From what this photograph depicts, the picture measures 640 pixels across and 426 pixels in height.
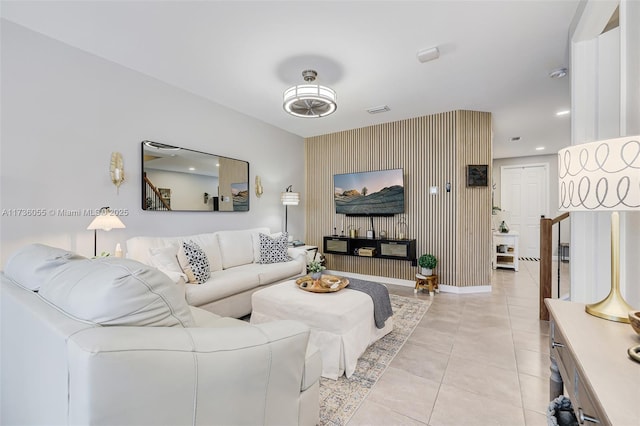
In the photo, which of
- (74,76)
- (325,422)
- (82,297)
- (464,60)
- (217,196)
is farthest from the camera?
(217,196)

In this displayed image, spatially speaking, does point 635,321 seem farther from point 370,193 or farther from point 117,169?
point 370,193

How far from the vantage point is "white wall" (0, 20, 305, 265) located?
2.36 metres

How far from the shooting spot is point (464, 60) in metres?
2.89

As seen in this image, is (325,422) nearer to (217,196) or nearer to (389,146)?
(217,196)

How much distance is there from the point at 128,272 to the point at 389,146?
180 inches

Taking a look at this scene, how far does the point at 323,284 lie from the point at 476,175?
3115 millimetres

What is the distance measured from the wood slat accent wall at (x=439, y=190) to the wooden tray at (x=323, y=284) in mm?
2313

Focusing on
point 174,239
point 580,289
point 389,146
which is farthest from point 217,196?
point 580,289

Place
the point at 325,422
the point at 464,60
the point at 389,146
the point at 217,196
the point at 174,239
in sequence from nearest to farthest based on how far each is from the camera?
the point at 325,422 → the point at 464,60 → the point at 174,239 → the point at 217,196 → the point at 389,146

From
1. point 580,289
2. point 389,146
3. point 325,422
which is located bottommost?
point 325,422

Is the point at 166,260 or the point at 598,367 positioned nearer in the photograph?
the point at 598,367

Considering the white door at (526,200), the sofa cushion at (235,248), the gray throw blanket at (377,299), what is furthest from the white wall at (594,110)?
the white door at (526,200)

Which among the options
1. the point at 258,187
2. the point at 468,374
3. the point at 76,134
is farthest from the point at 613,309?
the point at 258,187

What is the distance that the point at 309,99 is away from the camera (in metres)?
2.76
